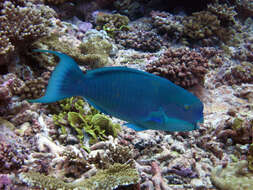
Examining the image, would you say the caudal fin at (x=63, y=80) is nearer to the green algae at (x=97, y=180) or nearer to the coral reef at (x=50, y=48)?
the green algae at (x=97, y=180)

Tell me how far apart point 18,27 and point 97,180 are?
3.64 meters

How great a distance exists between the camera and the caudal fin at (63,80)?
1632 millimetres

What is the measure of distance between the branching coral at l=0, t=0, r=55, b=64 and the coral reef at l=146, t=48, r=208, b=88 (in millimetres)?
3268

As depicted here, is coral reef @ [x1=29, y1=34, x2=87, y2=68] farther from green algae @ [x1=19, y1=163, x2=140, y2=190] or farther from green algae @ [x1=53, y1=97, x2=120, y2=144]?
green algae @ [x1=19, y1=163, x2=140, y2=190]

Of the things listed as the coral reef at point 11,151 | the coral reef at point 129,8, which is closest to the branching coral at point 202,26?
the coral reef at point 129,8

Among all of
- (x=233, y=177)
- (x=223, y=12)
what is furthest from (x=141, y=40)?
(x=233, y=177)

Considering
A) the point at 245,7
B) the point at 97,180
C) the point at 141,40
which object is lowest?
A: the point at 97,180

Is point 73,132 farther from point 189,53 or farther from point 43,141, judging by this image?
point 189,53

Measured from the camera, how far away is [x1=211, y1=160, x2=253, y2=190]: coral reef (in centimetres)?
349

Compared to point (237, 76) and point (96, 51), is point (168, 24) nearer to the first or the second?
point (237, 76)

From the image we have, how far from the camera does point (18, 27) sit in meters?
4.43

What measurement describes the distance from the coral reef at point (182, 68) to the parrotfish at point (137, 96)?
4.29m

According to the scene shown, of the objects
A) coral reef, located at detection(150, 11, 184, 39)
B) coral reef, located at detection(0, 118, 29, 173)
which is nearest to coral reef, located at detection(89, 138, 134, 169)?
coral reef, located at detection(0, 118, 29, 173)

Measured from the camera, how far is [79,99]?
4.71 metres
